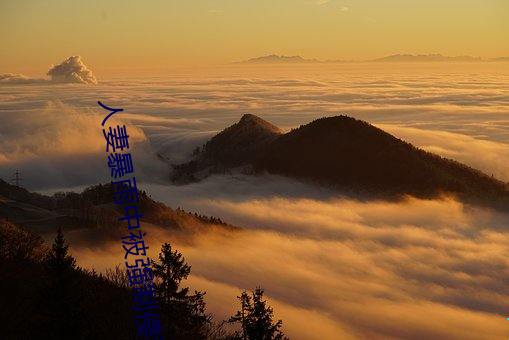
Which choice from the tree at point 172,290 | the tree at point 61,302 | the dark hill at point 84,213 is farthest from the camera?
the dark hill at point 84,213

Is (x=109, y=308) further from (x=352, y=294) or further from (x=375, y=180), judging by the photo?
(x=375, y=180)

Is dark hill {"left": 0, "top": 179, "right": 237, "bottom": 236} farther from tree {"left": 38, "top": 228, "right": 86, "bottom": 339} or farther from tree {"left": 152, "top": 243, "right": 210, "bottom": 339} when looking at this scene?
tree {"left": 38, "top": 228, "right": 86, "bottom": 339}

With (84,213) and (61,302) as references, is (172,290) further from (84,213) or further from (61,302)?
(84,213)

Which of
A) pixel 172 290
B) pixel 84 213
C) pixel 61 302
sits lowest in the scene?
pixel 84 213

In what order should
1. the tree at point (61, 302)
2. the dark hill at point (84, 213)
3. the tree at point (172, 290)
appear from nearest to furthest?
the tree at point (61, 302), the tree at point (172, 290), the dark hill at point (84, 213)

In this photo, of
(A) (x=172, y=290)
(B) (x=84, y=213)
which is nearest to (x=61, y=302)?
(A) (x=172, y=290)

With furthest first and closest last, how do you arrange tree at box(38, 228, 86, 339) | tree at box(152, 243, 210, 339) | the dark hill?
the dark hill → tree at box(152, 243, 210, 339) → tree at box(38, 228, 86, 339)

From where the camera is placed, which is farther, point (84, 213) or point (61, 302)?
point (84, 213)

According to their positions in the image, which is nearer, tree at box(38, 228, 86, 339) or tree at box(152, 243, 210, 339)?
tree at box(38, 228, 86, 339)

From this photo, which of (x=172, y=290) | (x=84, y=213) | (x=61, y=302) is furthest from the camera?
(x=84, y=213)

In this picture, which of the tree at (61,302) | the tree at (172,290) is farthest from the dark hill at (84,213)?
the tree at (61,302)

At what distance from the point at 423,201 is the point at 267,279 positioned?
9015cm

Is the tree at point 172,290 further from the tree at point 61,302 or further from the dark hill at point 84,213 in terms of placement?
the dark hill at point 84,213

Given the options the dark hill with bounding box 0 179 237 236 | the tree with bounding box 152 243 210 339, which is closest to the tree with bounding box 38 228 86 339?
the tree with bounding box 152 243 210 339
